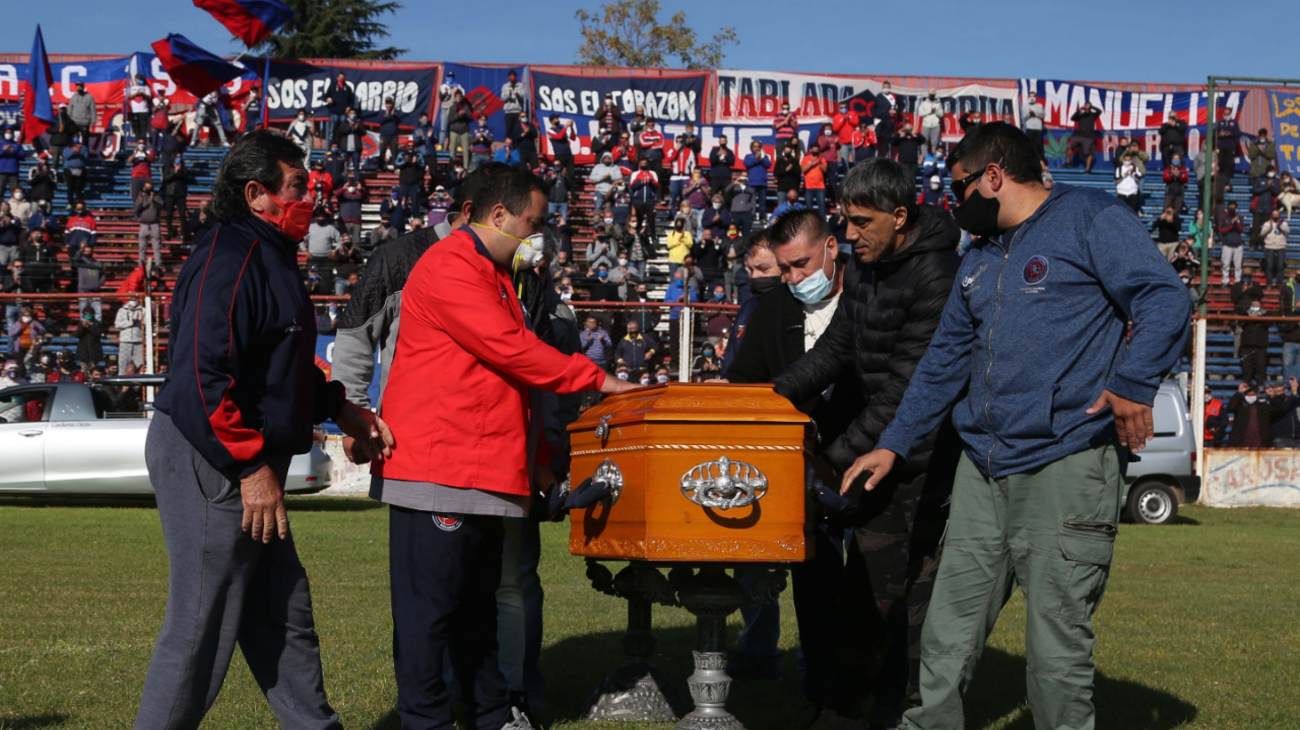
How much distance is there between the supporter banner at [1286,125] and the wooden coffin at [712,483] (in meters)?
35.8

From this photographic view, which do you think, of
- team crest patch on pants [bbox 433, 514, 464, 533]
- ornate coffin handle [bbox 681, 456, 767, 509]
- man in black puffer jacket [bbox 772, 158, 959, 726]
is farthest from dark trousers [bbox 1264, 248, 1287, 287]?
team crest patch on pants [bbox 433, 514, 464, 533]

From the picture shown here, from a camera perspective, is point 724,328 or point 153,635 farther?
point 724,328

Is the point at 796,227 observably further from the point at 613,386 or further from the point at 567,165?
the point at 567,165

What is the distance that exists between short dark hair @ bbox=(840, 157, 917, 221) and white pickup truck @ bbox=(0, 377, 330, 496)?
44.1 feet

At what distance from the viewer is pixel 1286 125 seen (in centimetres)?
3797

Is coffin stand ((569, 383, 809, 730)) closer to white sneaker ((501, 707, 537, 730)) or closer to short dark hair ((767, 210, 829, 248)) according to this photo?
white sneaker ((501, 707, 537, 730))

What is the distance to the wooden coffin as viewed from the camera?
4.98 m

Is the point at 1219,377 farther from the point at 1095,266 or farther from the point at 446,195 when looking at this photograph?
the point at 1095,266

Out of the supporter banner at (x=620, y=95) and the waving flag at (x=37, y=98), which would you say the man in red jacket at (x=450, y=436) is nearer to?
the supporter banner at (x=620, y=95)

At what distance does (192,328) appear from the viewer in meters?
4.63

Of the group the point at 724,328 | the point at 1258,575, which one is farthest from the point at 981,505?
the point at 724,328

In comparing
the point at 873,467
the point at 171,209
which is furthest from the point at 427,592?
the point at 171,209

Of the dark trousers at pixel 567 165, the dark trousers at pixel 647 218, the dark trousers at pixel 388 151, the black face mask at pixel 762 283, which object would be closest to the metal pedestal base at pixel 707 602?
the black face mask at pixel 762 283

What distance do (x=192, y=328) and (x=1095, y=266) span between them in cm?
275
